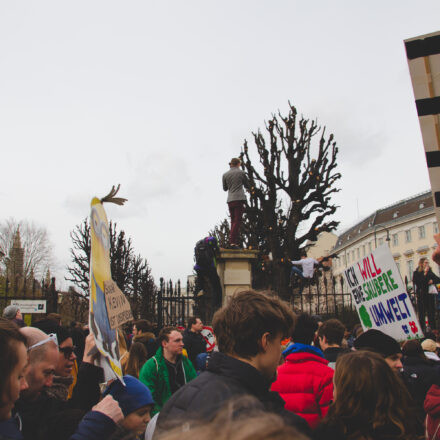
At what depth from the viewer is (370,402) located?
194 cm

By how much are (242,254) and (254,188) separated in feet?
22.6

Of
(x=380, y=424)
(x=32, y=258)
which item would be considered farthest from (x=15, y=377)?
(x=32, y=258)

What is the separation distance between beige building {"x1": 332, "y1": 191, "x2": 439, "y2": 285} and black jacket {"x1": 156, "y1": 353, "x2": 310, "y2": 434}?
5456 cm

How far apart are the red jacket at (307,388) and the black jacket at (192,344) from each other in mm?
3595

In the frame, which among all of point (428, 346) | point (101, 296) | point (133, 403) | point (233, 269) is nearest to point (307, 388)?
point (133, 403)

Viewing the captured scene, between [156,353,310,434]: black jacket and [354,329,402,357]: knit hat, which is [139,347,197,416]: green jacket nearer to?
[354,329,402,357]: knit hat

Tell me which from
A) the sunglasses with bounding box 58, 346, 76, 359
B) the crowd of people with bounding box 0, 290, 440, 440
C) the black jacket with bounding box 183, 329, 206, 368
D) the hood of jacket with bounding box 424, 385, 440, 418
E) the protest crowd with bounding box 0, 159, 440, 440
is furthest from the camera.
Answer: the black jacket with bounding box 183, 329, 206, 368

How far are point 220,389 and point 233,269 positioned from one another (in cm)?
685

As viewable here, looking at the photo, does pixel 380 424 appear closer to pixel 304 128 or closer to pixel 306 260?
pixel 306 260

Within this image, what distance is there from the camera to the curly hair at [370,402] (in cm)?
187

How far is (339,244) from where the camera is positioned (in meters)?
74.4

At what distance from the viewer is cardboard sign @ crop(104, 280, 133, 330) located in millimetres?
2279

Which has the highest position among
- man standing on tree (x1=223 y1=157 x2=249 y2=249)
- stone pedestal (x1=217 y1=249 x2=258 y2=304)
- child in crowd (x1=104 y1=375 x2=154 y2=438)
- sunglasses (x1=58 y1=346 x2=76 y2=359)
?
man standing on tree (x1=223 y1=157 x2=249 y2=249)

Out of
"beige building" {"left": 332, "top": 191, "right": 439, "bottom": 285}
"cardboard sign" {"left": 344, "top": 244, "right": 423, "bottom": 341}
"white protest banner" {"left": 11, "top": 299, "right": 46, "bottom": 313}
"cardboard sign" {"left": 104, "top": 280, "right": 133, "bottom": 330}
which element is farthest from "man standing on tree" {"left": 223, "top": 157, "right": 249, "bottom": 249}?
"beige building" {"left": 332, "top": 191, "right": 439, "bottom": 285}
